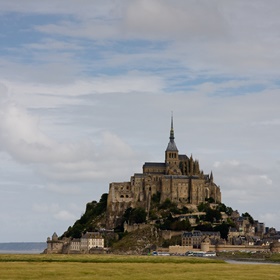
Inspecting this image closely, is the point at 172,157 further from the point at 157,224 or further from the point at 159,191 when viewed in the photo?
the point at 157,224

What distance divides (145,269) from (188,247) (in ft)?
286

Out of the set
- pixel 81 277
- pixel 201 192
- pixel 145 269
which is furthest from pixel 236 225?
pixel 81 277

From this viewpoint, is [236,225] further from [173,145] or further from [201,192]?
[173,145]

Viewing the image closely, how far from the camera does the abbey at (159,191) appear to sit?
182500 millimetres

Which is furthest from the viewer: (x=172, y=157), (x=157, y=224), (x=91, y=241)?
(x=172, y=157)

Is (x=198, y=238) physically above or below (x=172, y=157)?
below

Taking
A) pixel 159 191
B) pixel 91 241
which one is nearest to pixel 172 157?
pixel 159 191

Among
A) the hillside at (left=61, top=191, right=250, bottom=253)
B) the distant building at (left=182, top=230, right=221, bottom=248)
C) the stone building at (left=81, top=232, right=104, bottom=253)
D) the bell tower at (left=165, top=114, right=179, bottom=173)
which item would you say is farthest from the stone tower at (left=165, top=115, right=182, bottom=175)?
the stone building at (left=81, top=232, right=104, bottom=253)

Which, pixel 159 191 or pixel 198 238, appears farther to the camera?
pixel 159 191

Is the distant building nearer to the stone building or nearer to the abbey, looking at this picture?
the abbey

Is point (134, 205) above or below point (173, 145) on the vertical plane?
below

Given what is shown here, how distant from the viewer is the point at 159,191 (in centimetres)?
18338

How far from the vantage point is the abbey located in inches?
7185

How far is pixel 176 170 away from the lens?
188500 mm
